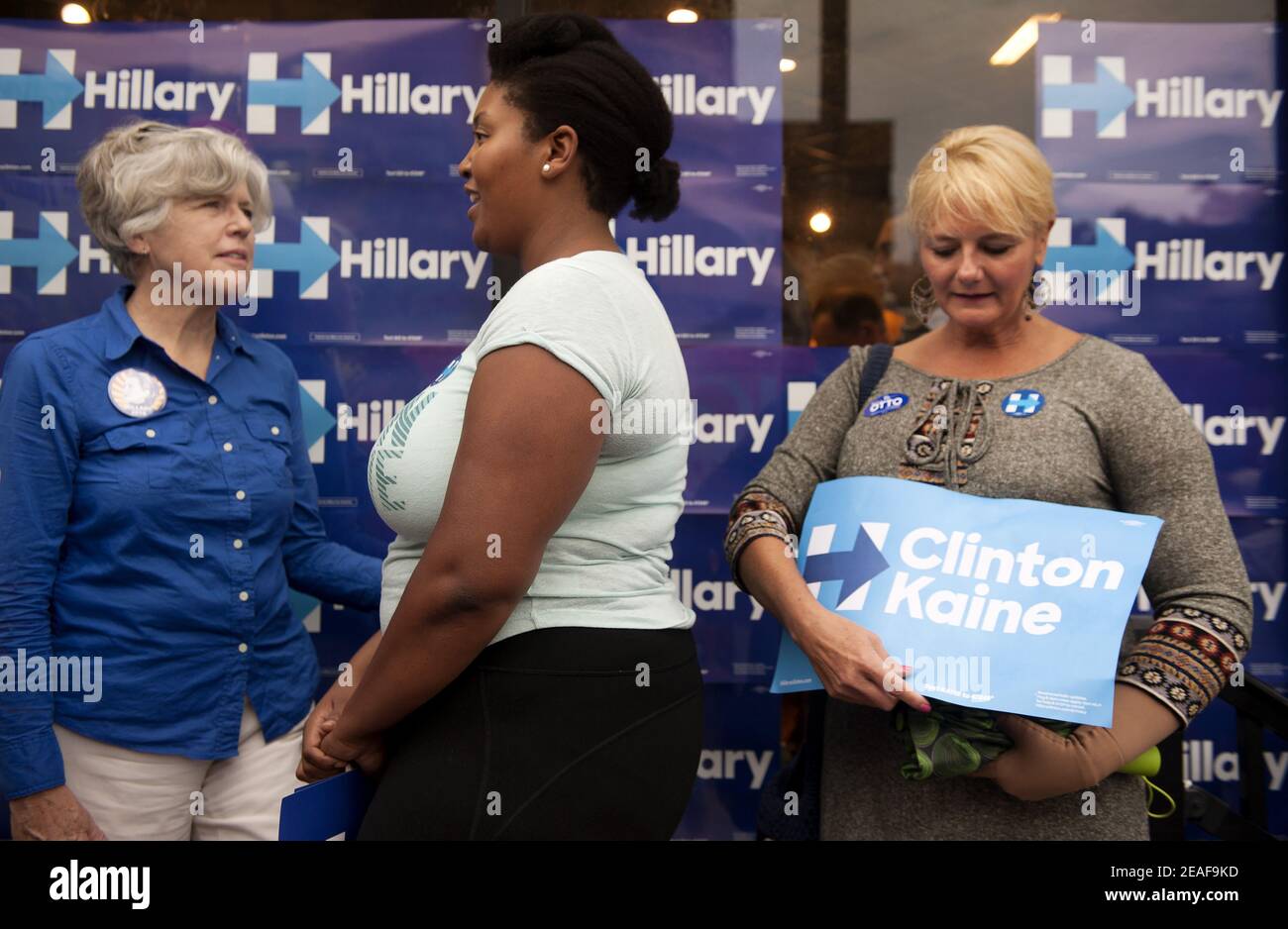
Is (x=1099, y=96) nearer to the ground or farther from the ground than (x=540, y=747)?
farther from the ground

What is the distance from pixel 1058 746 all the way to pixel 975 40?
2261mm

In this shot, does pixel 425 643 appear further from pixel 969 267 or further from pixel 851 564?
pixel 969 267

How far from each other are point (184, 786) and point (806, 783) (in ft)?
4.66

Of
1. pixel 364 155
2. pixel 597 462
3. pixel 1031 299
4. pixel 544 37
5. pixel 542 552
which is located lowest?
pixel 542 552

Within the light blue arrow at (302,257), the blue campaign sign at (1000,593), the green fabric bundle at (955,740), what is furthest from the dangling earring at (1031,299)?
the light blue arrow at (302,257)

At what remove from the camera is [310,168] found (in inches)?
123

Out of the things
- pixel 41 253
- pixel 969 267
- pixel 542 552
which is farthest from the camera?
pixel 41 253

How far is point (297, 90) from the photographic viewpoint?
312 cm

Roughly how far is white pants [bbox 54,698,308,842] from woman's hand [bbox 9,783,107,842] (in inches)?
2.4

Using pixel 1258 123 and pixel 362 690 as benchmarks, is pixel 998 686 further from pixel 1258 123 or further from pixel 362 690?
pixel 1258 123

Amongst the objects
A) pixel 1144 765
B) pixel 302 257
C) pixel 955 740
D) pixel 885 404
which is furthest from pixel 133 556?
pixel 1144 765

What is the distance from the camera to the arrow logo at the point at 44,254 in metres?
3.09

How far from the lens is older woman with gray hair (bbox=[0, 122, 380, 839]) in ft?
7.20

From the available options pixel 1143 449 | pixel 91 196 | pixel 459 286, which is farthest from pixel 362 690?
pixel 459 286
